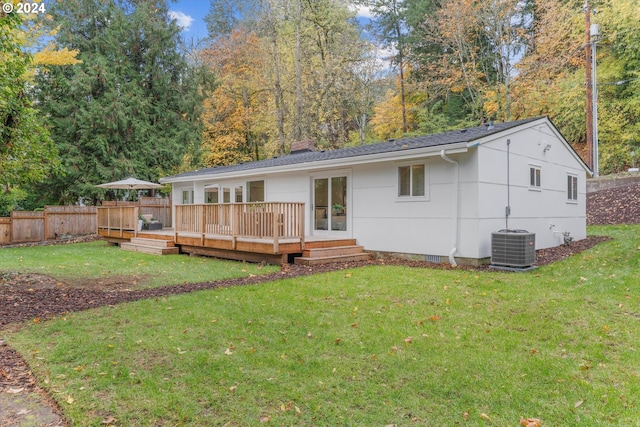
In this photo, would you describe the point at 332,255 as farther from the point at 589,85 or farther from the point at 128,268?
the point at 589,85

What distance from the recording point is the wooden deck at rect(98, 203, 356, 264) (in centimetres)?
861

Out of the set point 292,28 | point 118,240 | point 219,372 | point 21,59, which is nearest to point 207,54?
point 292,28

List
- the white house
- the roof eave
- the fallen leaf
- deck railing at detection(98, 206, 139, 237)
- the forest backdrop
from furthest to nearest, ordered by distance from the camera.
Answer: the forest backdrop, deck railing at detection(98, 206, 139, 237), the white house, the roof eave, the fallen leaf

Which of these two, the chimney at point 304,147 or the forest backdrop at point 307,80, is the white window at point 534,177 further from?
the forest backdrop at point 307,80

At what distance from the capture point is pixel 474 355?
3354 millimetres

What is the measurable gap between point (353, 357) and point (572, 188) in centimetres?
1102

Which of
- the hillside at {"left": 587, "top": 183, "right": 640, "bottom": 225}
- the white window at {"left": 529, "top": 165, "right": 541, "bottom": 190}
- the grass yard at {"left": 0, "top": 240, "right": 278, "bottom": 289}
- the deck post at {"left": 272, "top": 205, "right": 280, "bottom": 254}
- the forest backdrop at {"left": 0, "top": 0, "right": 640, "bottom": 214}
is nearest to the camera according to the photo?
the grass yard at {"left": 0, "top": 240, "right": 278, "bottom": 289}

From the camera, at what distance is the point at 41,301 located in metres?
5.42

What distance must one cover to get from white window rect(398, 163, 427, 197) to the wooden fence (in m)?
13.4

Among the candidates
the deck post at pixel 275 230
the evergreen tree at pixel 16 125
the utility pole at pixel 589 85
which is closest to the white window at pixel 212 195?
the deck post at pixel 275 230

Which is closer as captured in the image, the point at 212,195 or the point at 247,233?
the point at 247,233

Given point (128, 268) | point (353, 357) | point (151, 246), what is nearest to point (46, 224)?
point (151, 246)

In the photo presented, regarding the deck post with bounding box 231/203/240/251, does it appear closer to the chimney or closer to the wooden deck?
the wooden deck

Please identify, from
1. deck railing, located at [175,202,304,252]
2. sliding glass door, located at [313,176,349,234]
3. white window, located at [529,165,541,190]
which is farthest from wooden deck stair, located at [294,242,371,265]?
white window, located at [529,165,541,190]
